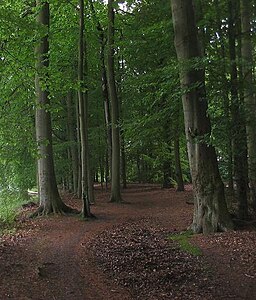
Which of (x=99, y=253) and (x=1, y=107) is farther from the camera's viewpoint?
(x=1, y=107)

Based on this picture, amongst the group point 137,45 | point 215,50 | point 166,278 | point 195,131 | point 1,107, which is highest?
point 137,45

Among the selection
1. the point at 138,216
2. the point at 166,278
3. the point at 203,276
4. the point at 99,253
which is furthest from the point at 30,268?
the point at 138,216

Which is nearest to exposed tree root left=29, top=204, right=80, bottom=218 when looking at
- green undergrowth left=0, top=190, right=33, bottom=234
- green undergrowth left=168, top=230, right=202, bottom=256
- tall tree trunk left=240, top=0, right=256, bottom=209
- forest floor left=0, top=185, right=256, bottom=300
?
green undergrowth left=0, top=190, right=33, bottom=234

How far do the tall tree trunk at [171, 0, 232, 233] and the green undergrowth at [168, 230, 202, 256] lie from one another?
1.29 feet

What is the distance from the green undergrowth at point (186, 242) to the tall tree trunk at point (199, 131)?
394mm

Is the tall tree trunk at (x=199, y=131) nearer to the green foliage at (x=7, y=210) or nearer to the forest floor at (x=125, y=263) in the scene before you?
the forest floor at (x=125, y=263)

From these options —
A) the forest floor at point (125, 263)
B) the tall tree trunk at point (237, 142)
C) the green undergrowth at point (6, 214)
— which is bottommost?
the forest floor at point (125, 263)

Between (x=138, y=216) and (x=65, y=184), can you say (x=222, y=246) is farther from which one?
(x=65, y=184)

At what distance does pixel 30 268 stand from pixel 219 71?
21.0ft

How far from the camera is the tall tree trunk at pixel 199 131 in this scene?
373 inches

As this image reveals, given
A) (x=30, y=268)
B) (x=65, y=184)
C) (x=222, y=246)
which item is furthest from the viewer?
(x=65, y=184)

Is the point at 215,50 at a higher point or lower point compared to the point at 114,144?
higher

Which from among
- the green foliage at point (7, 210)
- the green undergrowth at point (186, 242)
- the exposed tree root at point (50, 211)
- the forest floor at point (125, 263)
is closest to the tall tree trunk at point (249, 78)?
the forest floor at point (125, 263)

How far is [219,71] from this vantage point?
9359mm
